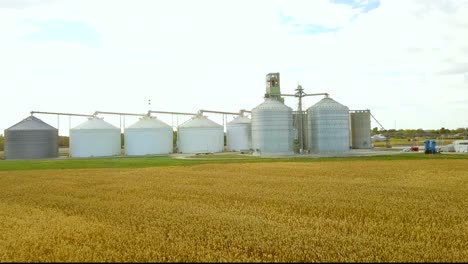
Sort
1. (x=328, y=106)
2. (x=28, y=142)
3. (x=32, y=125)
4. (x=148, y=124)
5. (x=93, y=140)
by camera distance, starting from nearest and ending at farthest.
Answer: (x=328, y=106) → (x=28, y=142) → (x=32, y=125) → (x=93, y=140) → (x=148, y=124)

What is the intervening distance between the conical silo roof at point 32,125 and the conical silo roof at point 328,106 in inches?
1699

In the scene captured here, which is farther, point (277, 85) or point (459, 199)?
point (277, 85)

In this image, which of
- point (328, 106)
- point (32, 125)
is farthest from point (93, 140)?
point (328, 106)

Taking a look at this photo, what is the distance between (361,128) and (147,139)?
114 ft

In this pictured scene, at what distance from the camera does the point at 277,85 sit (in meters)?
71.6

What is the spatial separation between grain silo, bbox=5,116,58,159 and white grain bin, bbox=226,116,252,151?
3095cm

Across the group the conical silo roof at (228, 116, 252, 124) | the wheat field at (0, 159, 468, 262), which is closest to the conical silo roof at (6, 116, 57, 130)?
the conical silo roof at (228, 116, 252, 124)

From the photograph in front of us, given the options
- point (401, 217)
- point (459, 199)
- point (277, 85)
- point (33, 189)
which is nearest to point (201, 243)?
point (401, 217)

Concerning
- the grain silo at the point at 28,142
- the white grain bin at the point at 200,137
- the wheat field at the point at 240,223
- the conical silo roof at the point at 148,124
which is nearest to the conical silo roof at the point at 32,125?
the grain silo at the point at 28,142

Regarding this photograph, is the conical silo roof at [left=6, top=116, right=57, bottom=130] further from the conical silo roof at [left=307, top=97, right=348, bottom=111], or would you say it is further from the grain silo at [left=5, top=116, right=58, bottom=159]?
the conical silo roof at [left=307, top=97, right=348, bottom=111]

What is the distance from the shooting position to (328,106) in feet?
214

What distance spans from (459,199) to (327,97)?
49.3m

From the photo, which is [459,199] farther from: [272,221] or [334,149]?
[334,149]

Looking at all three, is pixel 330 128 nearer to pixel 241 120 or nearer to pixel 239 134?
pixel 239 134
